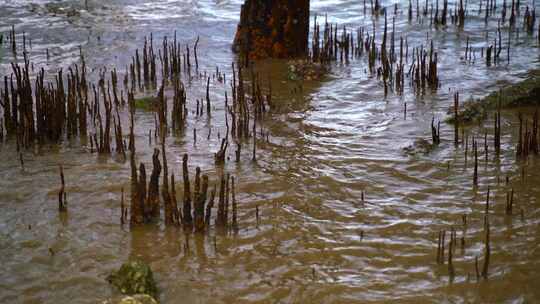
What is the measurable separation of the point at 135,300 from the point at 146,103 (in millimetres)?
3509

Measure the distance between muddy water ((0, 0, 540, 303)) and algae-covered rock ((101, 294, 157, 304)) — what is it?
0.31 meters

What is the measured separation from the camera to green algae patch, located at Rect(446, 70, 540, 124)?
579cm

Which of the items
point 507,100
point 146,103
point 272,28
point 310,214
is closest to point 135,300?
point 310,214

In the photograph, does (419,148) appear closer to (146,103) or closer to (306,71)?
(306,71)

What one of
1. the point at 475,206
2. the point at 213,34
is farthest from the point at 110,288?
the point at 213,34

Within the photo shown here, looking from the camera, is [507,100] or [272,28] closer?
[507,100]

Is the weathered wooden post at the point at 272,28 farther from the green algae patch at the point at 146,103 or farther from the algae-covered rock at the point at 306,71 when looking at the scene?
the green algae patch at the point at 146,103

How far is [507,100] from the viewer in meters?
5.95

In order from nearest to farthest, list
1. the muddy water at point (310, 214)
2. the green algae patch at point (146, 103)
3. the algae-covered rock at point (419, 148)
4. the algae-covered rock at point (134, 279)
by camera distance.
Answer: the algae-covered rock at point (134, 279) < the muddy water at point (310, 214) < the algae-covered rock at point (419, 148) < the green algae patch at point (146, 103)

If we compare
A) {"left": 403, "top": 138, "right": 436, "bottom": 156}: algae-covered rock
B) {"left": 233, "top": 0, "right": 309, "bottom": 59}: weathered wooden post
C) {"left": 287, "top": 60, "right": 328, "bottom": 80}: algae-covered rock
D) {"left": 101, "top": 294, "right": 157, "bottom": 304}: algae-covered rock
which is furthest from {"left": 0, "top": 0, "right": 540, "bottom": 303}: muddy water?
{"left": 233, "top": 0, "right": 309, "bottom": 59}: weathered wooden post

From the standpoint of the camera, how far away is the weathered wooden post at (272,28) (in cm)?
771

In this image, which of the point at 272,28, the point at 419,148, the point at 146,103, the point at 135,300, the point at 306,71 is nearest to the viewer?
the point at 135,300

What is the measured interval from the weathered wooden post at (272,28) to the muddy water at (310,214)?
1013mm

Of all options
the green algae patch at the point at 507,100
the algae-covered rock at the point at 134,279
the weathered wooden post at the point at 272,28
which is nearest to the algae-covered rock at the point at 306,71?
the weathered wooden post at the point at 272,28
